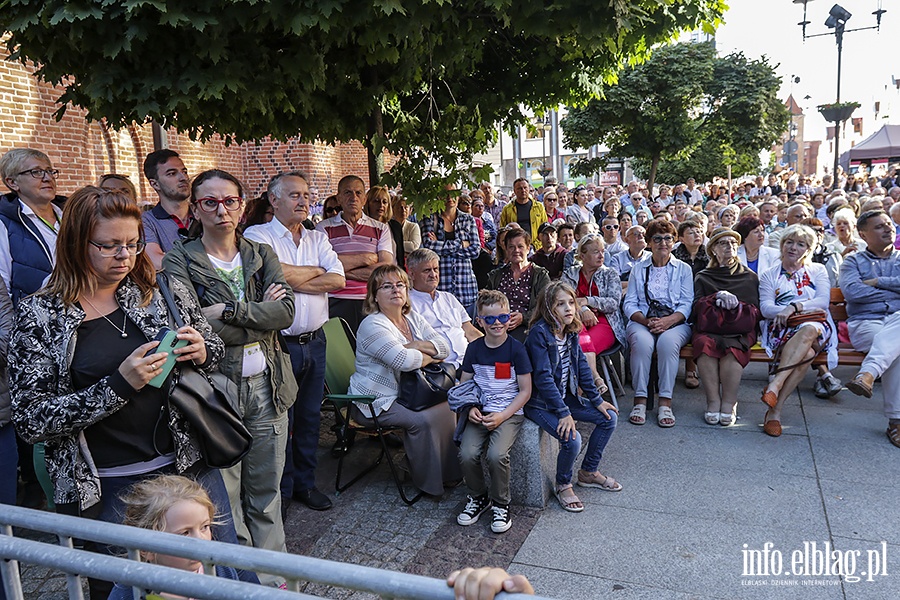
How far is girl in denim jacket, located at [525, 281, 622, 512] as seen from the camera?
13.7 ft

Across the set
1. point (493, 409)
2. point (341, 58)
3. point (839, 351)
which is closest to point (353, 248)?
point (341, 58)

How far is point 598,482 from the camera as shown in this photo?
445 centimetres

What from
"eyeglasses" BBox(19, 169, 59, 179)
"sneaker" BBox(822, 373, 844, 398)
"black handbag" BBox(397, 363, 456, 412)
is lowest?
"sneaker" BBox(822, 373, 844, 398)

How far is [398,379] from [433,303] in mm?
812

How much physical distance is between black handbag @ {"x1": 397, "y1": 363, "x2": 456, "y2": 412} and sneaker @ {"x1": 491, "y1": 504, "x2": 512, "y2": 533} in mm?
798

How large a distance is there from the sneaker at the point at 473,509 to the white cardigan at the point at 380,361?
0.81 m

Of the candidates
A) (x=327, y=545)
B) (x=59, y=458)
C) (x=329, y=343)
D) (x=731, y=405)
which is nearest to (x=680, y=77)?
(x=731, y=405)

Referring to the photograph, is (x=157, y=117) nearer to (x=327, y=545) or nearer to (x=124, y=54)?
(x=124, y=54)

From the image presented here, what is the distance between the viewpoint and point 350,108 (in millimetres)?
5410

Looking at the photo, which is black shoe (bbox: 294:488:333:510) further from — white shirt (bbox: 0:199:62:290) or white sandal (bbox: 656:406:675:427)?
white sandal (bbox: 656:406:675:427)

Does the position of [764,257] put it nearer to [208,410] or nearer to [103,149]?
[208,410]

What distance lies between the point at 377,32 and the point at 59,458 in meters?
2.53

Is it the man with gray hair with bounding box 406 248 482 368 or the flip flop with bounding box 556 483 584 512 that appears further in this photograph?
the man with gray hair with bounding box 406 248 482 368

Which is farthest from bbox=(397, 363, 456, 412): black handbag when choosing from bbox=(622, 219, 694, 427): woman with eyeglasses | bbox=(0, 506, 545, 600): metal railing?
bbox=(0, 506, 545, 600): metal railing
